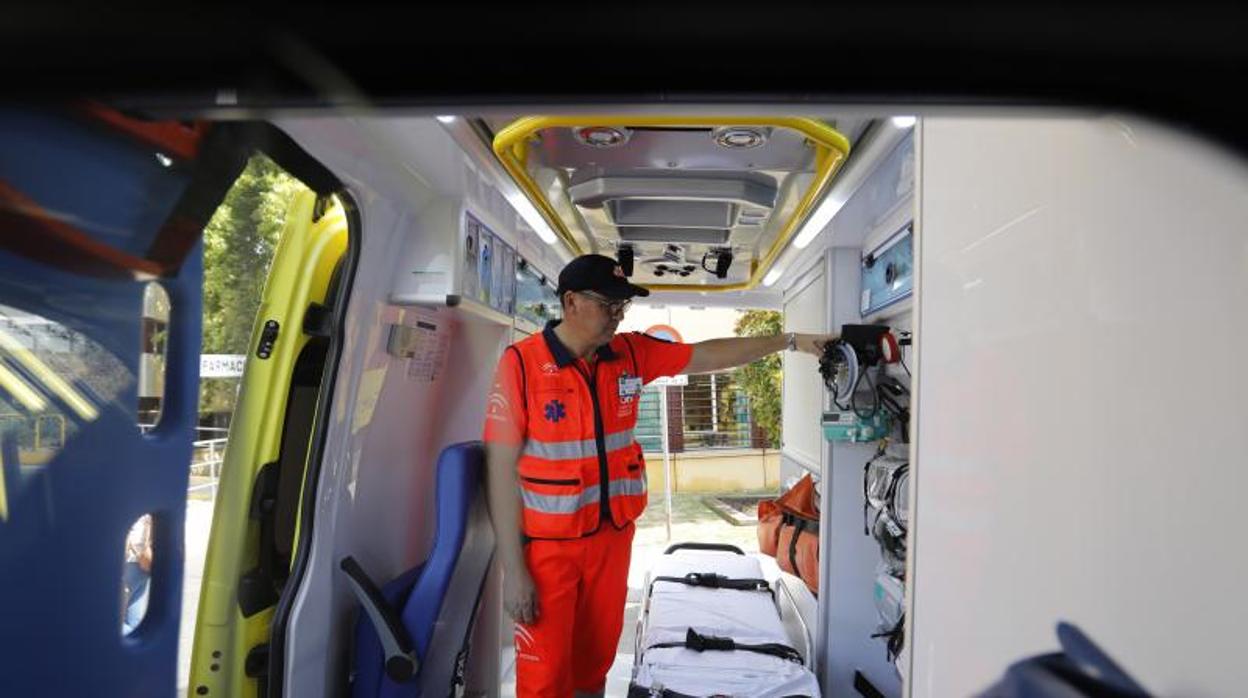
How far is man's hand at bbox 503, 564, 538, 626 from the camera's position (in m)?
2.61

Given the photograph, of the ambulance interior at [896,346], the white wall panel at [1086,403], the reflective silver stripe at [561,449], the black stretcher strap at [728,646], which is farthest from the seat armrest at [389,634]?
the white wall panel at [1086,403]

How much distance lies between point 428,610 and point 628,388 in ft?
3.93

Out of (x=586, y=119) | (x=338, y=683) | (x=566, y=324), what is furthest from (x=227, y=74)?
(x=338, y=683)

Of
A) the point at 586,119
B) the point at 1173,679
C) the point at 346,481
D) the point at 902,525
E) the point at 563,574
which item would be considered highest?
the point at 586,119

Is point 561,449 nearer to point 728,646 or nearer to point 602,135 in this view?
point 602,135

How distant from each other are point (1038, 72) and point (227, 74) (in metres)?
0.71

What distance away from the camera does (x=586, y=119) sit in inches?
74.2

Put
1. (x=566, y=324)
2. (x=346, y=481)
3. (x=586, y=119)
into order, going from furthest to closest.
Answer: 1. (x=566, y=324)
2. (x=346, y=481)
3. (x=586, y=119)

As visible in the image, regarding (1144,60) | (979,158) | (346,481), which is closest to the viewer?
(1144,60)

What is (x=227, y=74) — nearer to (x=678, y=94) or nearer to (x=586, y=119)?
(x=678, y=94)

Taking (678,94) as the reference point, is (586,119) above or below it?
above

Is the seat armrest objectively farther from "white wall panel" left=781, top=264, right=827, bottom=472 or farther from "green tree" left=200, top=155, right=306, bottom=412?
"white wall panel" left=781, top=264, right=827, bottom=472

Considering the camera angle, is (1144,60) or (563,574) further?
(563,574)

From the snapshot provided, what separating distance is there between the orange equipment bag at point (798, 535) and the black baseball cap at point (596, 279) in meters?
2.24
